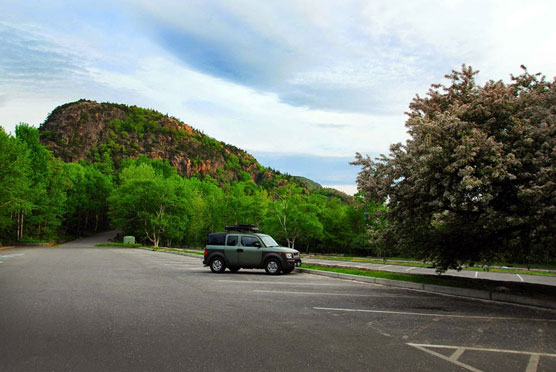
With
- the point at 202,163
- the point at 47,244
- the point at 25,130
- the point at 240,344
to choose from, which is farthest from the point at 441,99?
the point at 202,163

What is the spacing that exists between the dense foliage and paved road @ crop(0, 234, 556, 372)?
2223 mm

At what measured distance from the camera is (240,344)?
5.90 metres

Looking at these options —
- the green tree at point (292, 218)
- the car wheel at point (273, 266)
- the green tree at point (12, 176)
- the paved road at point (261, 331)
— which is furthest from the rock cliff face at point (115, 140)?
the paved road at point (261, 331)

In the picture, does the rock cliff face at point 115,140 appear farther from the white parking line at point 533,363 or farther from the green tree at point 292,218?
the white parking line at point 533,363

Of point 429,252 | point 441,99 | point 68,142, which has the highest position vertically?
point 68,142

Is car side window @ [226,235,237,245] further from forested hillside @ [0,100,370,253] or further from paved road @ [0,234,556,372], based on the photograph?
forested hillside @ [0,100,370,253]

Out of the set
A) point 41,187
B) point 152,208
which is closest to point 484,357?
point 41,187

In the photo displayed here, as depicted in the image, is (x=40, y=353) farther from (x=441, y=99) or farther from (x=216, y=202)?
(x=216, y=202)

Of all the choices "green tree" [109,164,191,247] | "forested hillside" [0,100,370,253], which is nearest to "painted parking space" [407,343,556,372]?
"forested hillside" [0,100,370,253]

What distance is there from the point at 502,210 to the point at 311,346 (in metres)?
7.57

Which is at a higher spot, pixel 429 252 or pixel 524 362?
pixel 429 252

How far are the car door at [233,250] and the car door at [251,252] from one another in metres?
0.22

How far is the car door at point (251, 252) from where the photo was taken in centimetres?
1800

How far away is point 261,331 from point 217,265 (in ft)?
38.9
